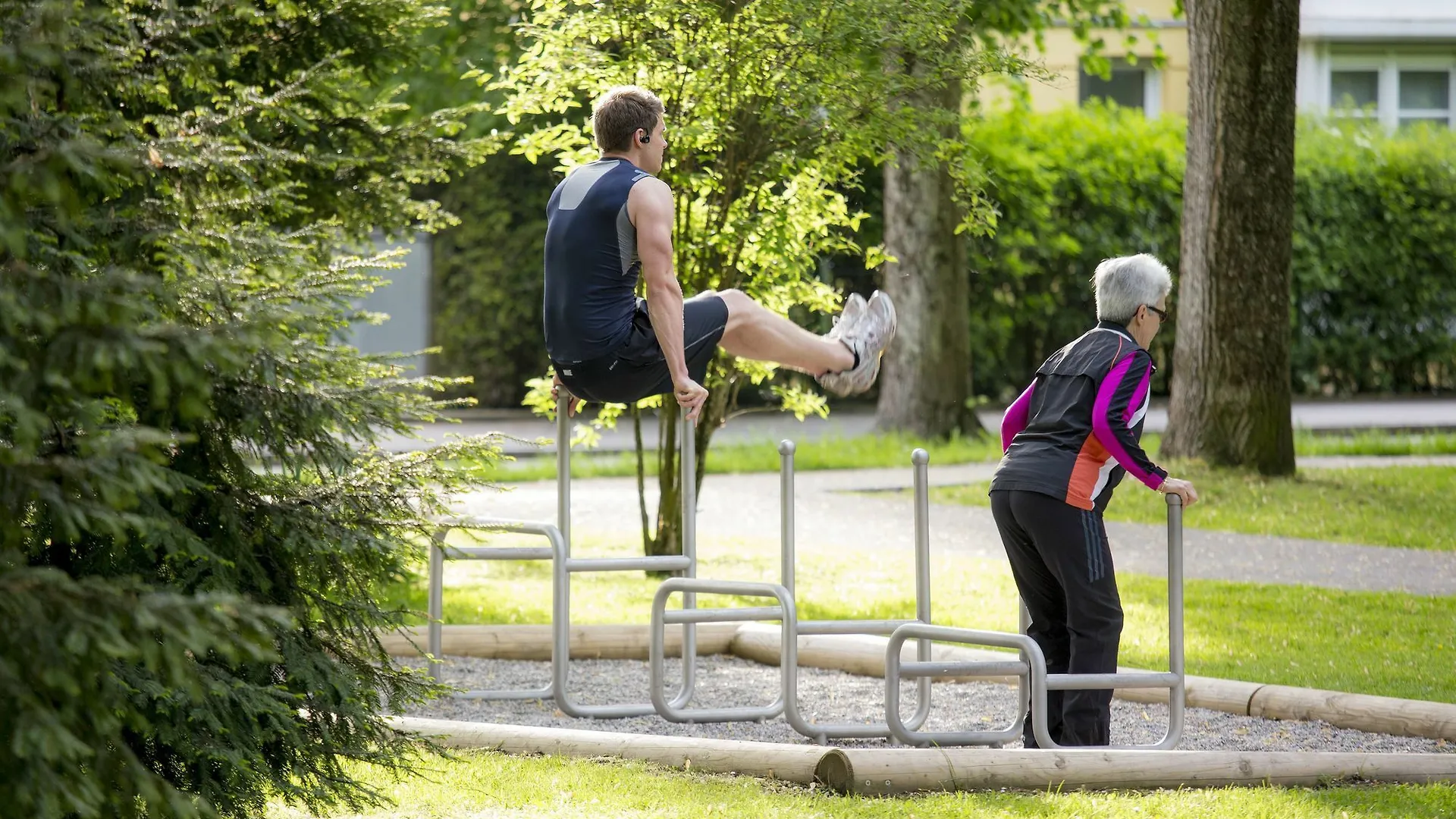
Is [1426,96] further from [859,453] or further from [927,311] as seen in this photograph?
[859,453]

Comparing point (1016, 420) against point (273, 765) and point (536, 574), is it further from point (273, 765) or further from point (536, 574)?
point (536, 574)

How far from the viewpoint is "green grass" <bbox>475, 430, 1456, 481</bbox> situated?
47.1ft

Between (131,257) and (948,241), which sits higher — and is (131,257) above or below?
below

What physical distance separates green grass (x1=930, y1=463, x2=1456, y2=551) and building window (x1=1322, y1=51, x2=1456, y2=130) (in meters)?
19.1

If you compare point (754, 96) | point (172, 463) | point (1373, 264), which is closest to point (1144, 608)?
point (754, 96)

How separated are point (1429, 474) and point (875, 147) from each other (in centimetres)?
739

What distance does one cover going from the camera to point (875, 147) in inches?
292

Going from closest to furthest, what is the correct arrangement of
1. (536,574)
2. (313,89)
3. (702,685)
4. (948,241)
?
1. (313,89)
2. (702,685)
3. (536,574)
4. (948,241)

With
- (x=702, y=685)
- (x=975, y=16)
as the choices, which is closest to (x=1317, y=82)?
(x=975, y=16)

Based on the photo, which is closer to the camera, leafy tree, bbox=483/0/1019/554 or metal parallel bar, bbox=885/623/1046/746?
metal parallel bar, bbox=885/623/1046/746

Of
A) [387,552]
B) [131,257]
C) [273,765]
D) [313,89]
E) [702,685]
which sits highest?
[313,89]

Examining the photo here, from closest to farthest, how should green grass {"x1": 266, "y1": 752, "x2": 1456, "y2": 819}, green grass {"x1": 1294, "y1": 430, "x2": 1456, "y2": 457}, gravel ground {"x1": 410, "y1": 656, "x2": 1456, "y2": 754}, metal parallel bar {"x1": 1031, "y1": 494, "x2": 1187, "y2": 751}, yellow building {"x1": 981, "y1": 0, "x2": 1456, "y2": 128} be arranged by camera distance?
green grass {"x1": 266, "y1": 752, "x2": 1456, "y2": 819}, metal parallel bar {"x1": 1031, "y1": 494, "x2": 1187, "y2": 751}, gravel ground {"x1": 410, "y1": 656, "x2": 1456, "y2": 754}, green grass {"x1": 1294, "y1": 430, "x2": 1456, "y2": 457}, yellow building {"x1": 981, "y1": 0, "x2": 1456, "y2": 128}

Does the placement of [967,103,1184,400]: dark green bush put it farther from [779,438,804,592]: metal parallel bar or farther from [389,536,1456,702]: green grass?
[779,438,804,592]: metal parallel bar

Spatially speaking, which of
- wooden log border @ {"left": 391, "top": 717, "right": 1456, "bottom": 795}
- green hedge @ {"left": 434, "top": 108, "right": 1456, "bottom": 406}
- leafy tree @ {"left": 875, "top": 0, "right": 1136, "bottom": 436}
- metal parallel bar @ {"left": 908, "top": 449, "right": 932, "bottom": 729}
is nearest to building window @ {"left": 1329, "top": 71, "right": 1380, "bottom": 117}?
green hedge @ {"left": 434, "top": 108, "right": 1456, "bottom": 406}
